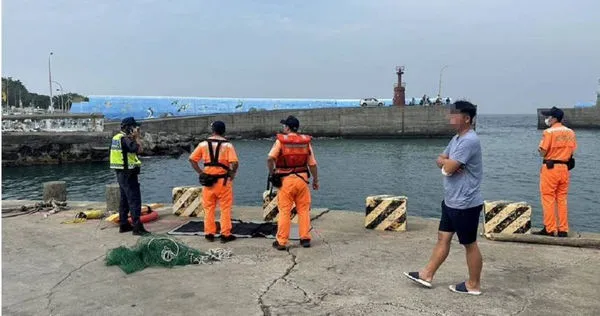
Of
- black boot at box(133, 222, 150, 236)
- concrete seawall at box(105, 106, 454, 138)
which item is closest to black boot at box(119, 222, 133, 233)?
black boot at box(133, 222, 150, 236)

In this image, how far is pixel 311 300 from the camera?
477cm

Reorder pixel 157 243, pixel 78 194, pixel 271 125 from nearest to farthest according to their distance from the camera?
pixel 157 243, pixel 78 194, pixel 271 125

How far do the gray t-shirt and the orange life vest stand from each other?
7.88 ft

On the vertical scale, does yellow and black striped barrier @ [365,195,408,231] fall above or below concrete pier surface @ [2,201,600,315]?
above

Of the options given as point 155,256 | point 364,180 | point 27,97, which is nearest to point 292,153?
point 155,256

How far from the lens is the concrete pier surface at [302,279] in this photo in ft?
15.1

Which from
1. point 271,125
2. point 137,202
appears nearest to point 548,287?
point 137,202

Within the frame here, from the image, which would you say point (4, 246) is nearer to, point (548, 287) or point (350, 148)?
point (548, 287)

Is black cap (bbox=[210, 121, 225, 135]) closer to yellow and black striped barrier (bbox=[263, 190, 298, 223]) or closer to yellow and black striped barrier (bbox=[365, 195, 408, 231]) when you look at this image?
yellow and black striped barrier (bbox=[263, 190, 298, 223])

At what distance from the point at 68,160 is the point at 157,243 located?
112 ft

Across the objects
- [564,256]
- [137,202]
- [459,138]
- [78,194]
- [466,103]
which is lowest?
[78,194]

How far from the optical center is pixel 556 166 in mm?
7133

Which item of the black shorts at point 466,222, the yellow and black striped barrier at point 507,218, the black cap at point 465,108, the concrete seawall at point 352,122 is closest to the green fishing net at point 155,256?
the black shorts at point 466,222

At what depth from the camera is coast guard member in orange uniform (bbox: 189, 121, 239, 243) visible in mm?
7043
